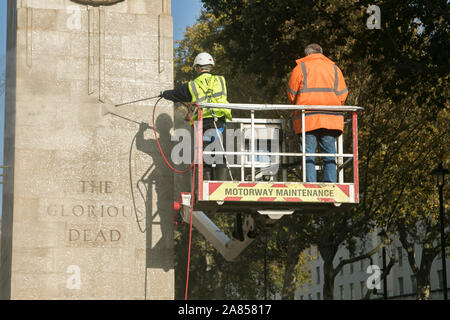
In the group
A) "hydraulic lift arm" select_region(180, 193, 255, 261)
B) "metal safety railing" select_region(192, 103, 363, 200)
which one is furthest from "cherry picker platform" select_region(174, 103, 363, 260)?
"hydraulic lift arm" select_region(180, 193, 255, 261)

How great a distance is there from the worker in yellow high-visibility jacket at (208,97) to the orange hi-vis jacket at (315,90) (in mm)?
1059

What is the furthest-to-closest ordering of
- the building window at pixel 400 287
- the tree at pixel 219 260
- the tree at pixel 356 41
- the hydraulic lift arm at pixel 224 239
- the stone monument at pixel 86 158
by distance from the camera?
the building window at pixel 400 287, the tree at pixel 219 260, the tree at pixel 356 41, the hydraulic lift arm at pixel 224 239, the stone monument at pixel 86 158

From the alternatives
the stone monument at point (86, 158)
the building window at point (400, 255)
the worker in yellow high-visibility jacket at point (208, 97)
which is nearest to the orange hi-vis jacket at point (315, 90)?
the worker in yellow high-visibility jacket at point (208, 97)

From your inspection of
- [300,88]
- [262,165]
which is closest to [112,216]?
[262,165]

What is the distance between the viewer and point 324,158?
1248 centimetres

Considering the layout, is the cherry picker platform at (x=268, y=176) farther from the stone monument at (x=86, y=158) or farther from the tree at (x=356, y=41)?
the tree at (x=356, y=41)

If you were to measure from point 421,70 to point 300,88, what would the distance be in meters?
5.12

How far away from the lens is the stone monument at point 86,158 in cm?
1331

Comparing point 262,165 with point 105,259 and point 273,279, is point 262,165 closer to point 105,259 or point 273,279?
point 105,259

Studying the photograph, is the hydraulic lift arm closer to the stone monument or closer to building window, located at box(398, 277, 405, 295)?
the stone monument

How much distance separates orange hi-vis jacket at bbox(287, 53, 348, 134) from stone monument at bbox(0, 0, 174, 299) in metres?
2.64

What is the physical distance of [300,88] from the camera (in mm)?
12539

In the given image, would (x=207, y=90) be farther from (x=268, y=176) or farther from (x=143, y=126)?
(x=143, y=126)

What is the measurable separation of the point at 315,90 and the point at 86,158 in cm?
393
